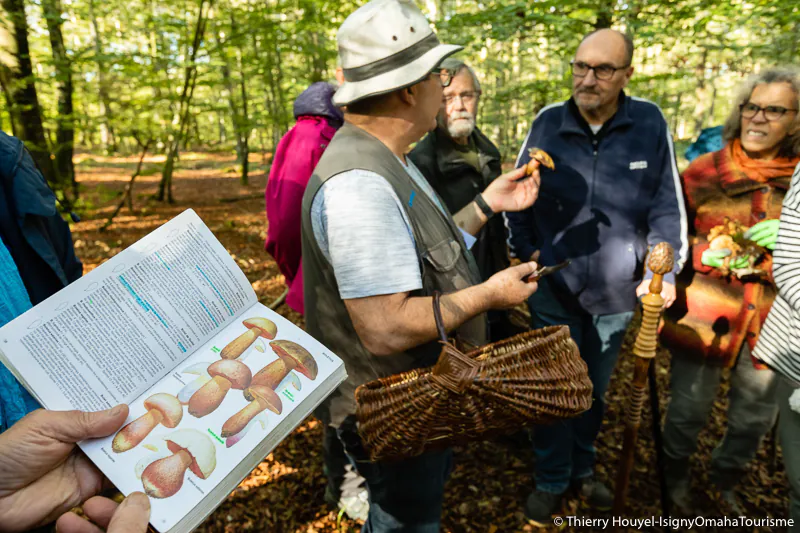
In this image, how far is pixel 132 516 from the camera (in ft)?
3.22

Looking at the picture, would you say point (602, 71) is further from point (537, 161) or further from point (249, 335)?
point (249, 335)

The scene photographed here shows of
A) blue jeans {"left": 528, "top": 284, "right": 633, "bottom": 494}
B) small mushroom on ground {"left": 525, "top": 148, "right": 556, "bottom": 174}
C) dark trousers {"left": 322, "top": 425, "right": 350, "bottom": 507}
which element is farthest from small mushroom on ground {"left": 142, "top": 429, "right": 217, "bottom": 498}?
blue jeans {"left": 528, "top": 284, "right": 633, "bottom": 494}

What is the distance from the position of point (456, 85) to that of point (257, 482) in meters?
3.12

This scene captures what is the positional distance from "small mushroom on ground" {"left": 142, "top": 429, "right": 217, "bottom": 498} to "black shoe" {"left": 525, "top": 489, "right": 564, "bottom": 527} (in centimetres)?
244

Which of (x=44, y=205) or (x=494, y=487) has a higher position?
(x=44, y=205)

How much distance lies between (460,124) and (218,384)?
2574mm

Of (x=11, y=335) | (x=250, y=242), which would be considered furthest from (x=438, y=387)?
(x=250, y=242)

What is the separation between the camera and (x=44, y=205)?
4.99ft

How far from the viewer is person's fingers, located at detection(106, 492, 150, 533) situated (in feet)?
3.14

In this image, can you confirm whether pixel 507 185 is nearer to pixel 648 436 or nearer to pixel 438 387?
pixel 438 387

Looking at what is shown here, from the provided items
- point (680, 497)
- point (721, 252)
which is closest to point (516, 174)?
point (721, 252)

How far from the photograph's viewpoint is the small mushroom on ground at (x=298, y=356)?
1289 millimetres

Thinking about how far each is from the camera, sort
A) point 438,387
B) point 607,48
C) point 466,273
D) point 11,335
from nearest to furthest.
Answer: point 11,335 → point 438,387 → point 466,273 → point 607,48

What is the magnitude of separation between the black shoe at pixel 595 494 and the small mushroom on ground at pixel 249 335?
2648mm
